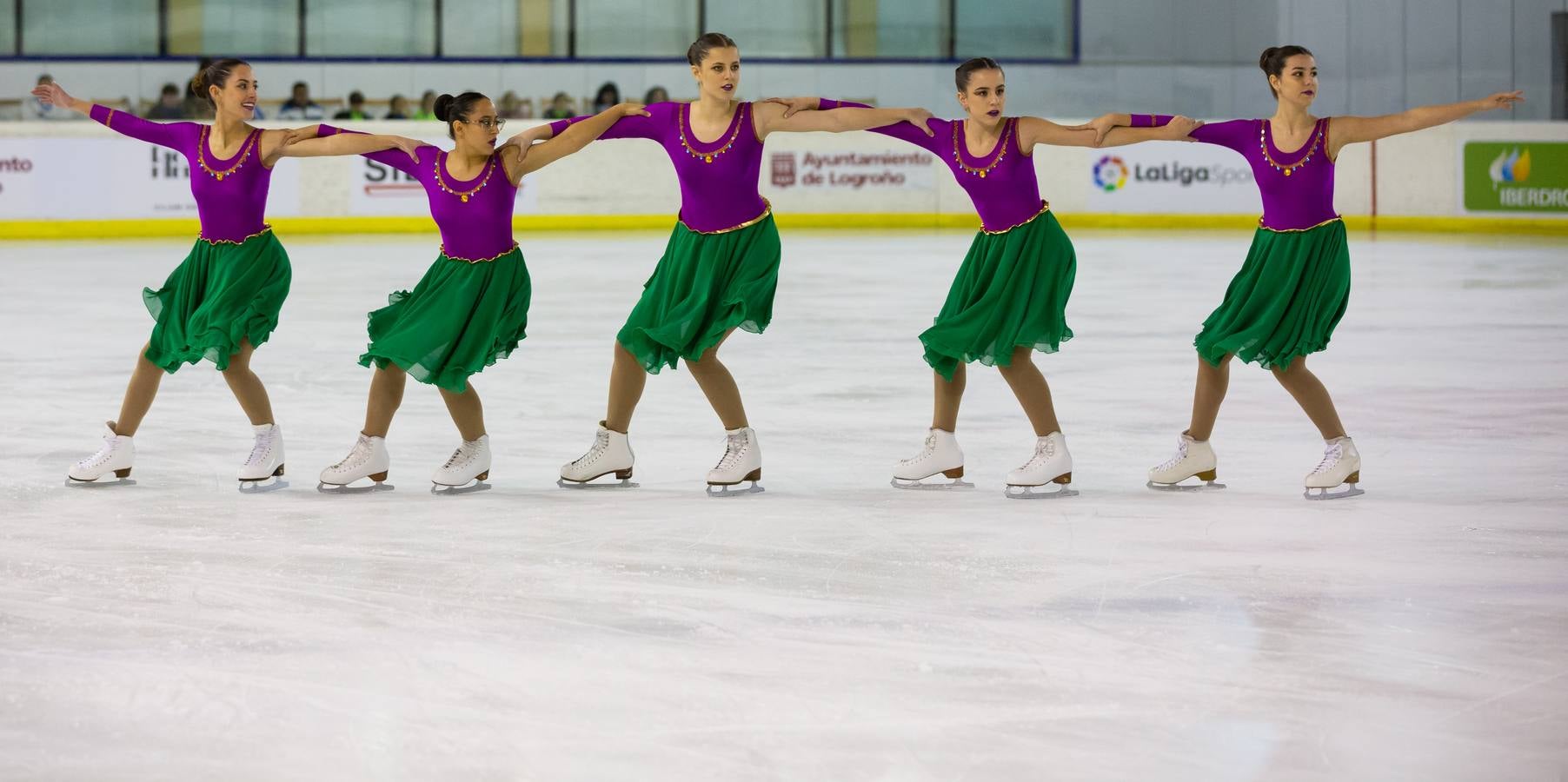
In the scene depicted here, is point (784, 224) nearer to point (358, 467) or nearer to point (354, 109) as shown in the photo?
point (354, 109)

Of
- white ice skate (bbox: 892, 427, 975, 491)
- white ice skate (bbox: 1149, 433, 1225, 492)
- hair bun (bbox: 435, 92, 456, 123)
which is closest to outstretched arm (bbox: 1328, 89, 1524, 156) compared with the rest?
white ice skate (bbox: 1149, 433, 1225, 492)

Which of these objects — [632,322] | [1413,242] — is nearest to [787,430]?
[632,322]

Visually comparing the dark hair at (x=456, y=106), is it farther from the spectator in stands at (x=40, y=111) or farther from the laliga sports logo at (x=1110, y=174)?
the spectator in stands at (x=40, y=111)

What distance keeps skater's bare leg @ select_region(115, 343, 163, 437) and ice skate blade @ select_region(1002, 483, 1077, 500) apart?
2.52 m

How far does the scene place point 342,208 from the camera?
17.0 metres

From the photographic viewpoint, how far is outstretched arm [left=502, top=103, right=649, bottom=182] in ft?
17.0

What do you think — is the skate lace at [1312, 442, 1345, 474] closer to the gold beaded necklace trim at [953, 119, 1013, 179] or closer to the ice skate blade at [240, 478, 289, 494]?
the gold beaded necklace trim at [953, 119, 1013, 179]

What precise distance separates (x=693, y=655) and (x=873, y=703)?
46 cm

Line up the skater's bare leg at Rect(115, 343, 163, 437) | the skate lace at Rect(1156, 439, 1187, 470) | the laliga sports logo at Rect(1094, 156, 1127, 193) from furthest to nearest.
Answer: the laliga sports logo at Rect(1094, 156, 1127, 193)
the skater's bare leg at Rect(115, 343, 163, 437)
the skate lace at Rect(1156, 439, 1187, 470)

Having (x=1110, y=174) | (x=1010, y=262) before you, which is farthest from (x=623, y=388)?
(x=1110, y=174)

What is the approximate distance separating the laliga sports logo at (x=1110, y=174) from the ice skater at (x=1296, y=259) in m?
12.8

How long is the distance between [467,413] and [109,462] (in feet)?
3.55

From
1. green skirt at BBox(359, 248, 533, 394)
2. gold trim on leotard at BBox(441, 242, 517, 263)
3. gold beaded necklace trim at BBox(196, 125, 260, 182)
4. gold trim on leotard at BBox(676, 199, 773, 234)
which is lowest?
green skirt at BBox(359, 248, 533, 394)

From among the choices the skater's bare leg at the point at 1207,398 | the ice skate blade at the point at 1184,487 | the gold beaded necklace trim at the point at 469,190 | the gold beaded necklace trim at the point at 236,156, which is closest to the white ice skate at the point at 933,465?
the ice skate blade at the point at 1184,487
